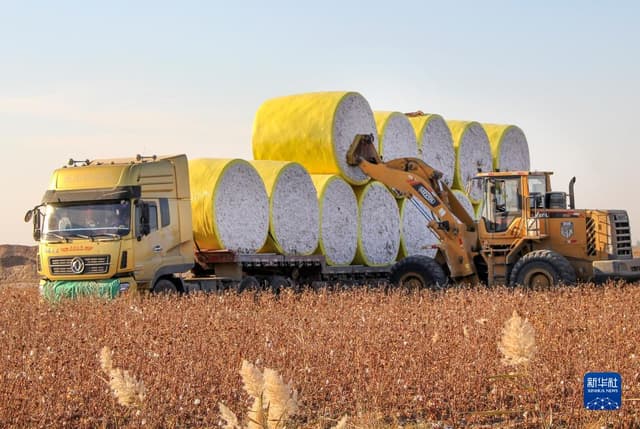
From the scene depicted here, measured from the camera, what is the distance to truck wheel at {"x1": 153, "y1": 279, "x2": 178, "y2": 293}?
54.3 feet

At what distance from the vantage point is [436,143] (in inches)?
901

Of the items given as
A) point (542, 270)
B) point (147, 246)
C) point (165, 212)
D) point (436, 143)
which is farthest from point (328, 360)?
point (436, 143)

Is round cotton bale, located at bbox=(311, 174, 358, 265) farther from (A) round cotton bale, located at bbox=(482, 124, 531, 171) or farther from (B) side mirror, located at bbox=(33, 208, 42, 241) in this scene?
(A) round cotton bale, located at bbox=(482, 124, 531, 171)

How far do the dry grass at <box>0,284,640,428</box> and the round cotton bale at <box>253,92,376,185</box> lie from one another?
21.1 ft

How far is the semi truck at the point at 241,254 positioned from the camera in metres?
16.2

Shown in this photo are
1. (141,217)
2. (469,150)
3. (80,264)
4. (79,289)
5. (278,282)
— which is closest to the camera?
(79,289)

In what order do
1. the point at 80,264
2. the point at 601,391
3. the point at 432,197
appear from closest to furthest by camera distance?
the point at 601,391 → the point at 80,264 → the point at 432,197

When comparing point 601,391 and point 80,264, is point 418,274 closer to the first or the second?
point 80,264

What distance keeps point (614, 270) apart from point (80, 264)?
30.3ft

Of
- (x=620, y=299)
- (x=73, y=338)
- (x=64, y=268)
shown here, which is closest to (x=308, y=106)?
(x=64, y=268)

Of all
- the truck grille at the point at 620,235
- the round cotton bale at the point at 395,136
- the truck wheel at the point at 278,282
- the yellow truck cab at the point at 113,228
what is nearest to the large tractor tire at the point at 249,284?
the truck wheel at the point at 278,282

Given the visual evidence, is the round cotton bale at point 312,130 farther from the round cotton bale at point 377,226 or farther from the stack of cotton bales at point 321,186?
the round cotton bale at point 377,226

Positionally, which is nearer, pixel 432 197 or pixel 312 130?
pixel 312 130

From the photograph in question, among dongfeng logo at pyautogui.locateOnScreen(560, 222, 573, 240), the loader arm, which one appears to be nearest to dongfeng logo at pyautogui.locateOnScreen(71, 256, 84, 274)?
the loader arm
